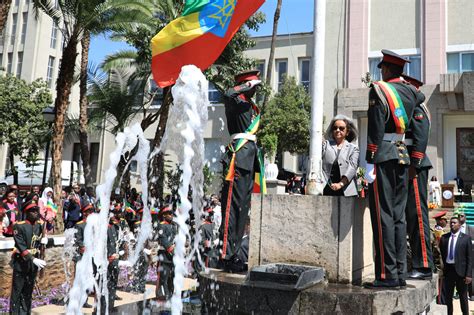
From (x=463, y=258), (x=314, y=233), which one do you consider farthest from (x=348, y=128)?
(x=463, y=258)

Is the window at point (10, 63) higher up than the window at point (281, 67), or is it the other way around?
the window at point (10, 63)

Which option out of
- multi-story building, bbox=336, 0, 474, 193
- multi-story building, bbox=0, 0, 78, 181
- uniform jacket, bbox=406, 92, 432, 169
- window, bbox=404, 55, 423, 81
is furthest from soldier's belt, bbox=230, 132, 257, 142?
multi-story building, bbox=0, 0, 78, 181

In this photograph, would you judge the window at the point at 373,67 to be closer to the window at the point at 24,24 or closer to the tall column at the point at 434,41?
the tall column at the point at 434,41

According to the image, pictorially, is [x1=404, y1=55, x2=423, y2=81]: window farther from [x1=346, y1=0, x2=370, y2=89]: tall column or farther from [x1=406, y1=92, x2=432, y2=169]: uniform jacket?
[x1=406, y1=92, x2=432, y2=169]: uniform jacket

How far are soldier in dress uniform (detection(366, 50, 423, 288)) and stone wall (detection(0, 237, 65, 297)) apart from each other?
7269 millimetres

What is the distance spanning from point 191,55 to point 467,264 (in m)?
6.29

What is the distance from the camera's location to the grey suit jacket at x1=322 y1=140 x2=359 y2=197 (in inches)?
215

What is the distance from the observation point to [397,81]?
194 inches

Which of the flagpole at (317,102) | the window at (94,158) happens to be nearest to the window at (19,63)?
the window at (94,158)

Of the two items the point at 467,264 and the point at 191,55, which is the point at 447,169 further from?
the point at 191,55

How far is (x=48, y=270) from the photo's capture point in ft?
33.2

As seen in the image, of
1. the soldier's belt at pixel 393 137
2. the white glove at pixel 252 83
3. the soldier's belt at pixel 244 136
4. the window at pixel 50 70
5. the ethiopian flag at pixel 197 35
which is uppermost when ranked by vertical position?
the window at pixel 50 70

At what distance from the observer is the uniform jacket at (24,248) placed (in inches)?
311

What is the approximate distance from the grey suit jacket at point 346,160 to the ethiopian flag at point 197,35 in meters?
2.98
